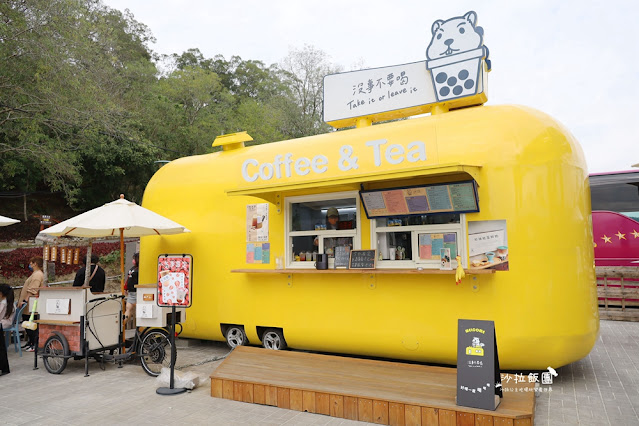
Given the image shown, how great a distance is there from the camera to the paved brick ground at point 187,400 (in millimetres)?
4602

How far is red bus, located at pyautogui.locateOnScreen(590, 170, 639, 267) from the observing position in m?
11.0

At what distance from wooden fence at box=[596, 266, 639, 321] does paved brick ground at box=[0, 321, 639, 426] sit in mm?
3497

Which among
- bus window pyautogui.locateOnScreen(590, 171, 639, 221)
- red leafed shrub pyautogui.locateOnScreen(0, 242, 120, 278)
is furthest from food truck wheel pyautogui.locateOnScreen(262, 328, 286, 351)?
red leafed shrub pyautogui.locateOnScreen(0, 242, 120, 278)

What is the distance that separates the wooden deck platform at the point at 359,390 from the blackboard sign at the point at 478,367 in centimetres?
11

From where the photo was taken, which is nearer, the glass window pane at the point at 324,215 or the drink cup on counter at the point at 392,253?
the drink cup on counter at the point at 392,253

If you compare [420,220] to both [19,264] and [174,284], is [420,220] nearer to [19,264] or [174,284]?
[174,284]

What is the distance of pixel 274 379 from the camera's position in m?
5.22

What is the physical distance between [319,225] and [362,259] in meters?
1.04

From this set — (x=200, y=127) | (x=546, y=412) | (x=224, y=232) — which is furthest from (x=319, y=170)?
(x=200, y=127)

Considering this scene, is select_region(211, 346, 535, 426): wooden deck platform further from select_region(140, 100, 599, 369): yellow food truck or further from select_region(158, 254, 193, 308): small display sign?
select_region(158, 254, 193, 308): small display sign

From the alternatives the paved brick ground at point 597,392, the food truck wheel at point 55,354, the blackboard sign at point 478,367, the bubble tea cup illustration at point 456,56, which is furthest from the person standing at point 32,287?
the paved brick ground at point 597,392

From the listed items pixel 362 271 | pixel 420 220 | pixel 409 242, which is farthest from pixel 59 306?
pixel 420 220

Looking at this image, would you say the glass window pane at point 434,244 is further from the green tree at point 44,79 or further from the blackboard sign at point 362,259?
the green tree at point 44,79

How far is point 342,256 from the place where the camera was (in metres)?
6.63
